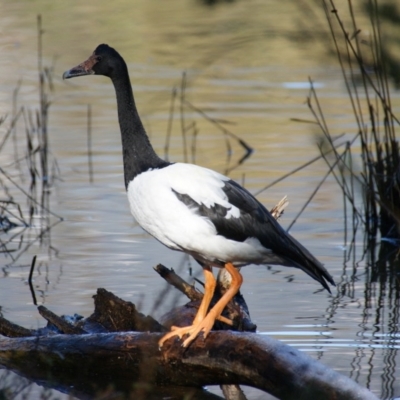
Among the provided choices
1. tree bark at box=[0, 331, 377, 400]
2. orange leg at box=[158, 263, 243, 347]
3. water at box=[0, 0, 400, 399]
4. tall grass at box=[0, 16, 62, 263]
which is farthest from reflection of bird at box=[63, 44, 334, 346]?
tall grass at box=[0, 16, 62, 263]

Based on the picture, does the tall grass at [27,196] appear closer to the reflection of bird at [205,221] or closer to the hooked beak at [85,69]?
the hooked beak at [85,69]

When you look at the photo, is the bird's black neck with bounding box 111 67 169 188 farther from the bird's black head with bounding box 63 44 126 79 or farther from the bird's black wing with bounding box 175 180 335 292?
the bird's black wing with bounding box 175 180 335 292

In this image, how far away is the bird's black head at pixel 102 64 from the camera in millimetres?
5488

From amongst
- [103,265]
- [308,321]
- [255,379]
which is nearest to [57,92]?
[103,265]

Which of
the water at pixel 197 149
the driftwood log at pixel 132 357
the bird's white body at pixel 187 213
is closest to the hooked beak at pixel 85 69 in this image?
the bird's white body at pixel 187 213

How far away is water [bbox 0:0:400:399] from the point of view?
5.70 meters

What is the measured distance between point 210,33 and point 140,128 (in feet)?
34.3

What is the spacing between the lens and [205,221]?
15.4 ft

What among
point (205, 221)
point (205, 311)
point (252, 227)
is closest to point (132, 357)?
point (205, 311)

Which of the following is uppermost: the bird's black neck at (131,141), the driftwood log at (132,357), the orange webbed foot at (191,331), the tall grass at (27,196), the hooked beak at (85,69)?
the hooked beak at (85,69)

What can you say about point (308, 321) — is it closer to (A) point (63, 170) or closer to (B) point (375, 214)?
(B) point (375, 214)

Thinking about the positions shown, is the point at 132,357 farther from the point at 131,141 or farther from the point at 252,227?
the point at 131,141

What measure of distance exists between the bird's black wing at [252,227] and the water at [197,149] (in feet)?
1.06

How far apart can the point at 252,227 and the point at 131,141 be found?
865 mm
